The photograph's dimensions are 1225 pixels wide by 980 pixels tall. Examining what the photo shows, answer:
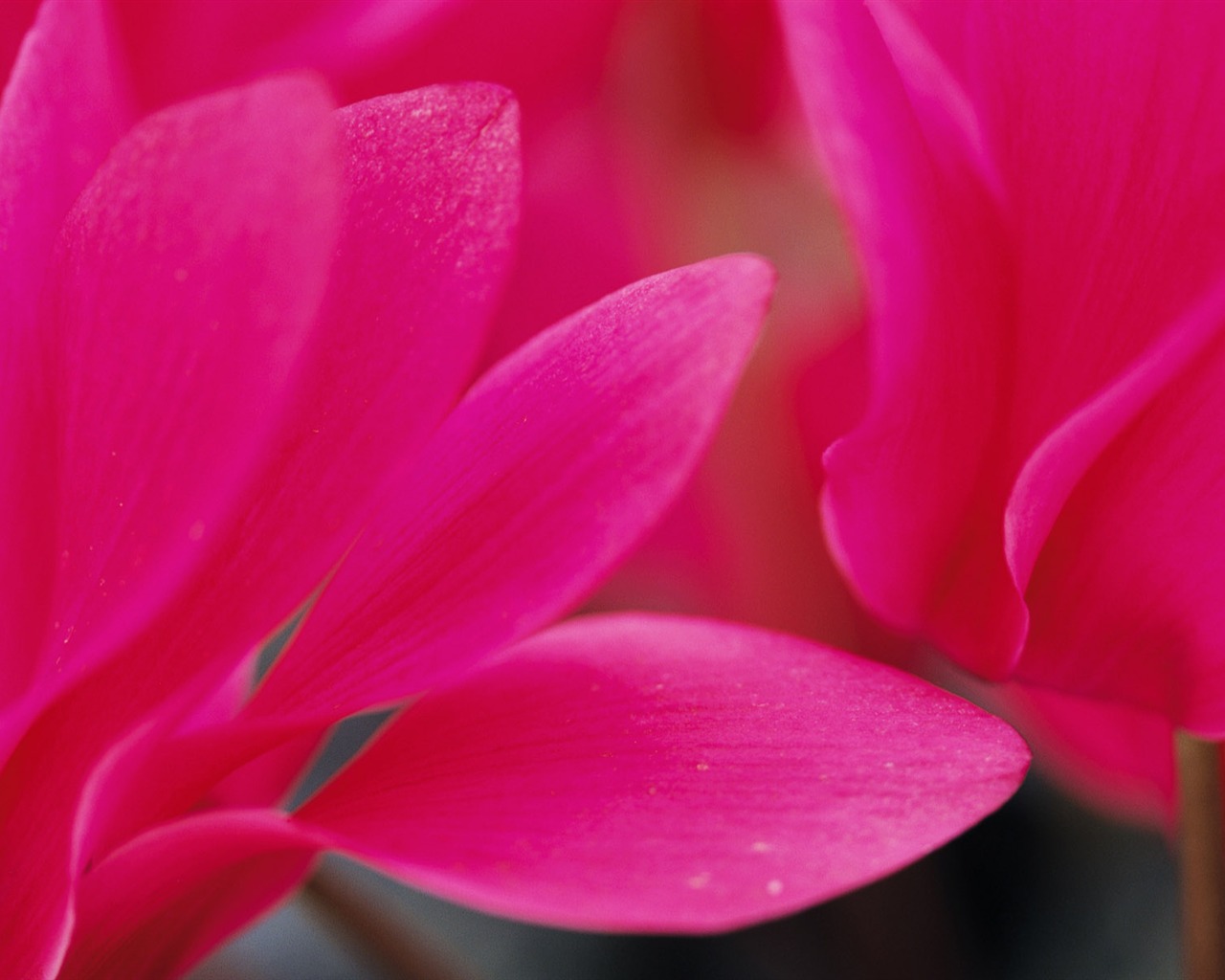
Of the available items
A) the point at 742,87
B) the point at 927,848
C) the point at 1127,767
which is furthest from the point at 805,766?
the point at 742,87

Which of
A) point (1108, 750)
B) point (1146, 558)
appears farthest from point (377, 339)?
point (1108, 750)

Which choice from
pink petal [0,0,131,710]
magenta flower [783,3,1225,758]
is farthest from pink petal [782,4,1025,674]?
pink petal [0,0,131,710]

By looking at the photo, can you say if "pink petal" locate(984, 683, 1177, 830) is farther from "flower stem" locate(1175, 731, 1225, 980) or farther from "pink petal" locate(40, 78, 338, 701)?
"pink petal" locate(40, 78, 338, 701)

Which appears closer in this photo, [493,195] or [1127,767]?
[493,195]

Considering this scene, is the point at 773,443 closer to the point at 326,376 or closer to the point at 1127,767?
the point at 1127,767

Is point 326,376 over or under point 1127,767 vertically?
over
